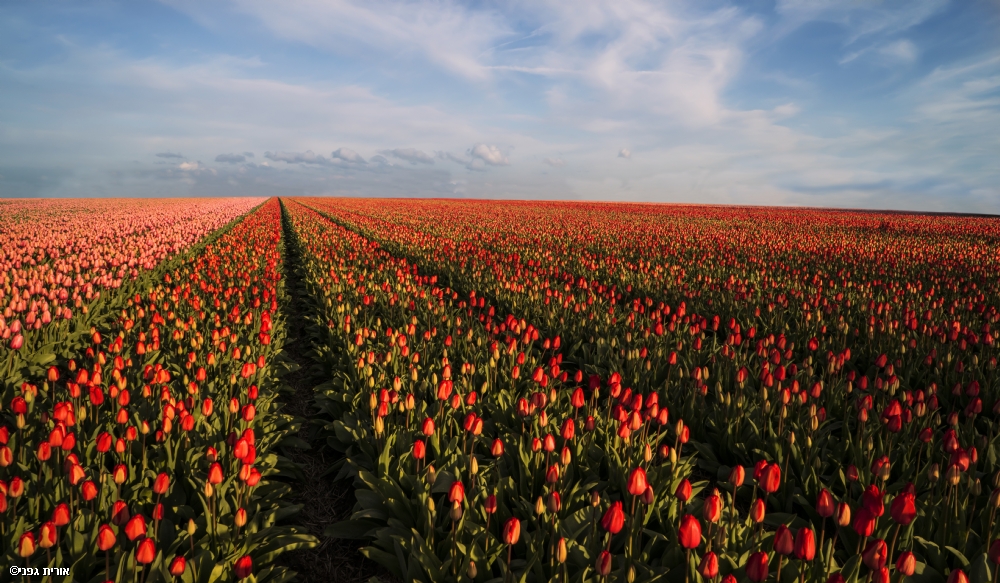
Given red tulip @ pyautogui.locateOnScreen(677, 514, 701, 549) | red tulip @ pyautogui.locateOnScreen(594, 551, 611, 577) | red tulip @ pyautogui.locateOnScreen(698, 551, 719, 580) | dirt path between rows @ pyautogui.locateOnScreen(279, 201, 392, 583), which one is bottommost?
dirt path between rows @ pyautogui.locateOnScreen(279, 201, 392, 583)

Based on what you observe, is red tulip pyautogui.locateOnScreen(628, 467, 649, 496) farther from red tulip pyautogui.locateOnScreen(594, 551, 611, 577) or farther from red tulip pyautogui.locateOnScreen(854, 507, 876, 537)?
red tulip pyautogui.locateOnScreen(854, 507, 876, 537)

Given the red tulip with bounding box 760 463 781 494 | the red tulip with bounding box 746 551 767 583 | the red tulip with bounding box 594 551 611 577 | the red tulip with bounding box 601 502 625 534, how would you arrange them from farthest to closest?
1. the red tulip with bounding box 760 463 781 494
2. the red tulip with bounding box 601 502 625 534
3. the red tulip with bounding box 594 551 611 577
4. the red tulip with bounding box 746 551 767 583

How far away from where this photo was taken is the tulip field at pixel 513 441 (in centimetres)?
260

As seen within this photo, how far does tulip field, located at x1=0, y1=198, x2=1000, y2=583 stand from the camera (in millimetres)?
2598

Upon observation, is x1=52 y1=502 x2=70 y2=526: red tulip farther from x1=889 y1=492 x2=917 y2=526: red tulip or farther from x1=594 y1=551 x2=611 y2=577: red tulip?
x1=889 y1=492 x2=917 y2=526: red tulip

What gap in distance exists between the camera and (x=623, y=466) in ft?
11.5

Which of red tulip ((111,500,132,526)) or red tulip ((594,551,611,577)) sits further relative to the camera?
red tulip ((111,500,132,526))

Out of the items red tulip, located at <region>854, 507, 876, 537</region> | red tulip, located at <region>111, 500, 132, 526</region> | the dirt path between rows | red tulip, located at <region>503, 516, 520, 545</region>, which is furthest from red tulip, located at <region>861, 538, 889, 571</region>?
red tulip, located at <region>111, 500, 132, 526</region>

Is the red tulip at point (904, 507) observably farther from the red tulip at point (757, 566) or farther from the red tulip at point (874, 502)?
the red tulip at point (757, 566)

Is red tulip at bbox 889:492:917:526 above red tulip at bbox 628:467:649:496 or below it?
above

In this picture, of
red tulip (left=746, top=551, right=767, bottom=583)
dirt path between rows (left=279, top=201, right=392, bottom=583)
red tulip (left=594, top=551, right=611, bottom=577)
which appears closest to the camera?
red tulip (left=746, top=551, right=767, bottom=583)

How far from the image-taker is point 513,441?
12.7 feet

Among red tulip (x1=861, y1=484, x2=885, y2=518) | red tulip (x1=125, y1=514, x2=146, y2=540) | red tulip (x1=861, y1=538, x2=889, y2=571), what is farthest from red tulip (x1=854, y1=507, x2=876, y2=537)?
red tulip (x1=125, y1=514, x2=146, y2=540)

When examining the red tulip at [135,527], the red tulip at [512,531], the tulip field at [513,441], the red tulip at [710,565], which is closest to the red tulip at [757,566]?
the tulip field at [513,441]
